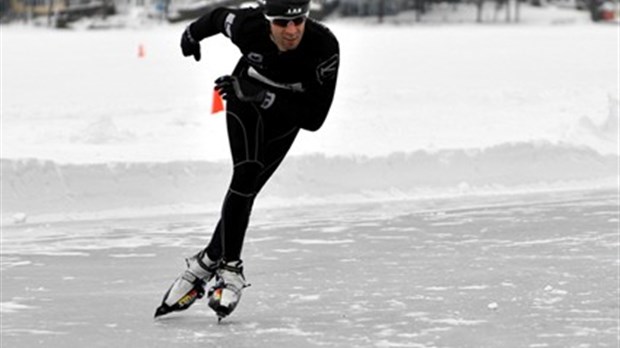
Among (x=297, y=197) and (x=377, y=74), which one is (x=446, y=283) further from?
(x=377, y=74)

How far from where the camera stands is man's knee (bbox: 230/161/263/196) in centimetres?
664

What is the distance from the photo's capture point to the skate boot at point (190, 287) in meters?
6.89

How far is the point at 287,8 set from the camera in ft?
20.5

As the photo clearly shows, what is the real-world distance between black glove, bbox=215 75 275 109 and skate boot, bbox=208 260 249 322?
759 mm

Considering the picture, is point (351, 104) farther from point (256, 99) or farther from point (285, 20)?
point (285, 20)

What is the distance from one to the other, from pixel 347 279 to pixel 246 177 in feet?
5.69

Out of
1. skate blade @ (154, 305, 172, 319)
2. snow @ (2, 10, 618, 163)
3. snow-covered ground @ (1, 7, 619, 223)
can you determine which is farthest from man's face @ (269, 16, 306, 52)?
snow @ (2, 10, 618, 163)

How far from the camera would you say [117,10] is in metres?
85.1

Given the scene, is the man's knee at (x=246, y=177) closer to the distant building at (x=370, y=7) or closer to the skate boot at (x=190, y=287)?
the skate boot at (x=190, y=287)

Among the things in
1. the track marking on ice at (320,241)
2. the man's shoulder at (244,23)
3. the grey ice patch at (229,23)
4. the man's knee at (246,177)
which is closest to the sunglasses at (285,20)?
the man's shoulder at (244,23)

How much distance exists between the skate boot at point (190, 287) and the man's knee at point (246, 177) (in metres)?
0.40

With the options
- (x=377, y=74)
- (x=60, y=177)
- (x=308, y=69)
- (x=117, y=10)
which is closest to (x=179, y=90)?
(x=377, y=74)

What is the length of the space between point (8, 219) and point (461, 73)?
1670 cm

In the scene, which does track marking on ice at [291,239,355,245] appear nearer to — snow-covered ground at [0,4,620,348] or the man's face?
snow-covered ground at [0,4,620,348]
